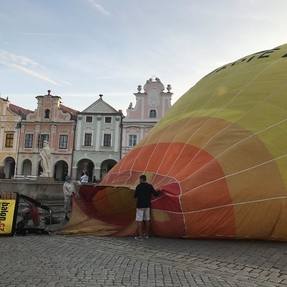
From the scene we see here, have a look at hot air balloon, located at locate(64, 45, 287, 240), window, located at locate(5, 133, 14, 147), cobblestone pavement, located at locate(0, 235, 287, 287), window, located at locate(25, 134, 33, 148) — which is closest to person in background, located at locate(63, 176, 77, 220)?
hot air balloon, located at locate(64, 45, 287, 240)

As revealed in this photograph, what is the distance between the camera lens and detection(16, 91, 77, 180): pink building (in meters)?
48.0

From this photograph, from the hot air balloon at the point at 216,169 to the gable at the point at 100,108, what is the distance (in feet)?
121

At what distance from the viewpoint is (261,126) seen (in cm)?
911

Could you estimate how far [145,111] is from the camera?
46594mm

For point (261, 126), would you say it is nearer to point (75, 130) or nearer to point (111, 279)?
point (111, 279)

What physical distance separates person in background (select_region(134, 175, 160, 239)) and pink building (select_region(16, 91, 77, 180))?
39.3m

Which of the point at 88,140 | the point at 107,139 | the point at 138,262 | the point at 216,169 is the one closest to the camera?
the point at 138,262

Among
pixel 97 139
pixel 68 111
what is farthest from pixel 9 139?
pixel 97 139

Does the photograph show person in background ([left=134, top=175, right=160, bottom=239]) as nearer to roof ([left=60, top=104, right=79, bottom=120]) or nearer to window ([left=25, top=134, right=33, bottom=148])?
roof ([left=60, top=104, right=79, bottom=120])

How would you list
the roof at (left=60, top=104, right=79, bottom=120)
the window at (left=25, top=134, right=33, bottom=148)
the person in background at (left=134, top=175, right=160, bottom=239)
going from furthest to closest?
the window at (left=25, top=134, right=33, bottom=148), the roof at (left=60, top=104, right=79, bottom=120), the person in background at (left=134, top=175, right=160, bottom=239)

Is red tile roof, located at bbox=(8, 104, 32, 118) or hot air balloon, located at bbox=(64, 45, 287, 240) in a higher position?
red tile roof, located at bbox=(8, 104, 32, 118)

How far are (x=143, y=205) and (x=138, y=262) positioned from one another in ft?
6.78

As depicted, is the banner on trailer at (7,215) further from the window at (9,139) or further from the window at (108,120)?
the window at (9,139)

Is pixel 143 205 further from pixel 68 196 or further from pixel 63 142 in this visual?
pixel 63 142
